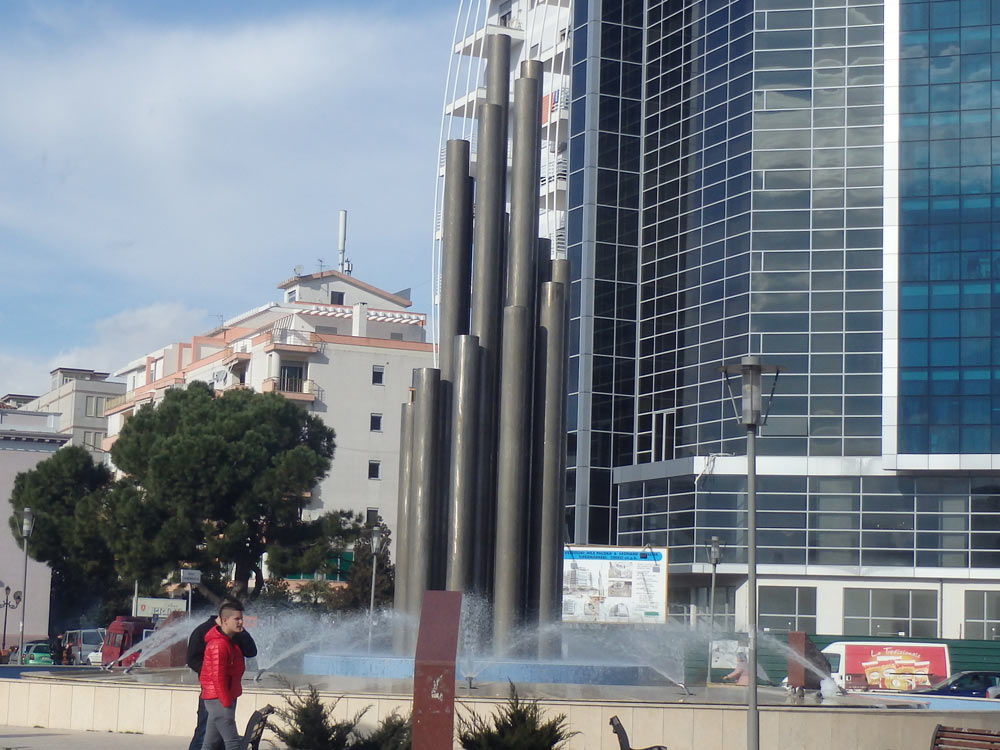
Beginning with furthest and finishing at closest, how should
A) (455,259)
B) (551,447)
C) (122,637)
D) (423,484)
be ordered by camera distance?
1. (122,637)
2. (455,259)
3. (551,447)
4. (423,484)

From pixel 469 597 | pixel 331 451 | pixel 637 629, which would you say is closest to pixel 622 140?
pixel 331 451

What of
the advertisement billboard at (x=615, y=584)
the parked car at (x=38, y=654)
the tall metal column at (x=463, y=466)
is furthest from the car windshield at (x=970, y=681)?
the parked car at (x=38, y=654)

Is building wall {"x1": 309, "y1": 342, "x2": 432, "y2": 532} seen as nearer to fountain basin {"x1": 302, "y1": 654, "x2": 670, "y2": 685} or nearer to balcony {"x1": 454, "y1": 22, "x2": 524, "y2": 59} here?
balcony {"x1": 454, "y1": 22, "x2": 524, "y2": 59}

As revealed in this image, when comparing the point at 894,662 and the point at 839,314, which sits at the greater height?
the point at 839,314

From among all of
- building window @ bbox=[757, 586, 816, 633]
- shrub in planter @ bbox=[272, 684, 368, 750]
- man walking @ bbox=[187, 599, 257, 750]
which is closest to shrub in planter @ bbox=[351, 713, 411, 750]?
shrub in planter @ bbox=[272, 684, 368, 750]

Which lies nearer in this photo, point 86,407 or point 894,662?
point 894,662

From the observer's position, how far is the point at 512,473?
2517 cm

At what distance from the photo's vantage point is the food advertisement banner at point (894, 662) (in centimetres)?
4131

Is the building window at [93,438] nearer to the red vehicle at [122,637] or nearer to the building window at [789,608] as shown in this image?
the red vehicle at [122,637]

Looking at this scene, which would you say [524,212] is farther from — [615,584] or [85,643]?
[85,643]

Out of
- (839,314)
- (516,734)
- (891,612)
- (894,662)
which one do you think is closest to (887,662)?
(894,662)

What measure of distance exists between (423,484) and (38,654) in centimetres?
3688

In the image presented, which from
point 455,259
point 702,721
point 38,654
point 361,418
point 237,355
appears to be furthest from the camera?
point 237,355

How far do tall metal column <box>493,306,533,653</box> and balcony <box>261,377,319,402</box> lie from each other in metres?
51.8
